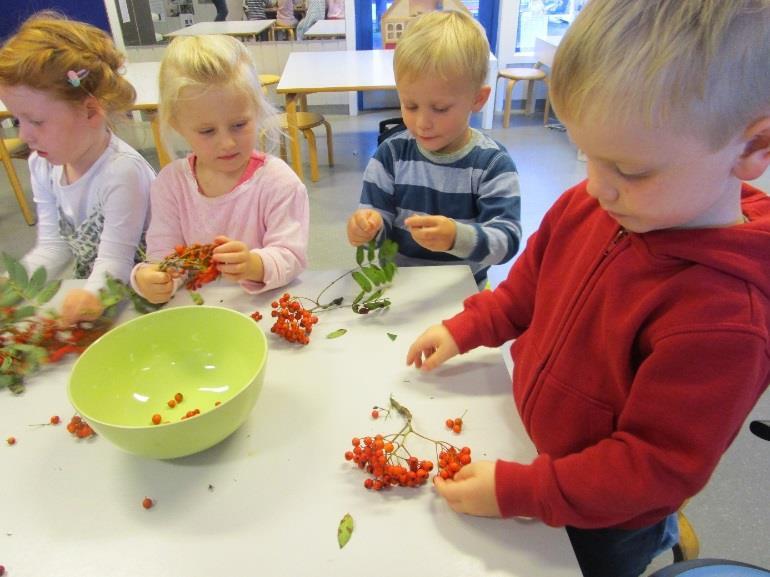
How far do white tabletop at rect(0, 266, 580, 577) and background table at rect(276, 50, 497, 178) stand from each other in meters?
2.39

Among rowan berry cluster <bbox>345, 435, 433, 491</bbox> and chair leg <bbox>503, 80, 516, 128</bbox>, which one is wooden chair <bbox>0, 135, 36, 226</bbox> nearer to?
rowan berry cluster <bbox>345, 435, 433, 491</bbox>

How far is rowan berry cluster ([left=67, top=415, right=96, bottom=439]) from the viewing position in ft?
2.48

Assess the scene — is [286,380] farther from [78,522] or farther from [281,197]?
[281,197]

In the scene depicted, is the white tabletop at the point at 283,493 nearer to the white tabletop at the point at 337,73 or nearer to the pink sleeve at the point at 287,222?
the pink sleeve at the point at 287,222

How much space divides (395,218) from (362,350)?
587 millimetres

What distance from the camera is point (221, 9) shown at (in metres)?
4.73

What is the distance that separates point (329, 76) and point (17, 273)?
2.82m

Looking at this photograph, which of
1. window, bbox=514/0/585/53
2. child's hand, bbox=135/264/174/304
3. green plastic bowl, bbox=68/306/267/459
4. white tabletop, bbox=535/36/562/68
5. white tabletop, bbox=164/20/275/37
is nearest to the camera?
green plastic bowl, bbox=68/306/267/459

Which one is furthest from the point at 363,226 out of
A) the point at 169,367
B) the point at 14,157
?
the point at 14,157

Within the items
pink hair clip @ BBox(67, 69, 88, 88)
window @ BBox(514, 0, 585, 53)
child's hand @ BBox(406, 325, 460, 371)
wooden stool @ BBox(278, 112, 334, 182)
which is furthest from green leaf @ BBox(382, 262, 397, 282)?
window @ BBox(514, 0, 585, 53)

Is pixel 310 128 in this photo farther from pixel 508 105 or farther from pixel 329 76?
pixel 508 105

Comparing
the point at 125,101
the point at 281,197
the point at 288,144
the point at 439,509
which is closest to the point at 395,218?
the point at 281,197

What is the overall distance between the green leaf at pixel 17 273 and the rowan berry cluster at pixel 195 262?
0.23m

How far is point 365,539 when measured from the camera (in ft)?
1.97
